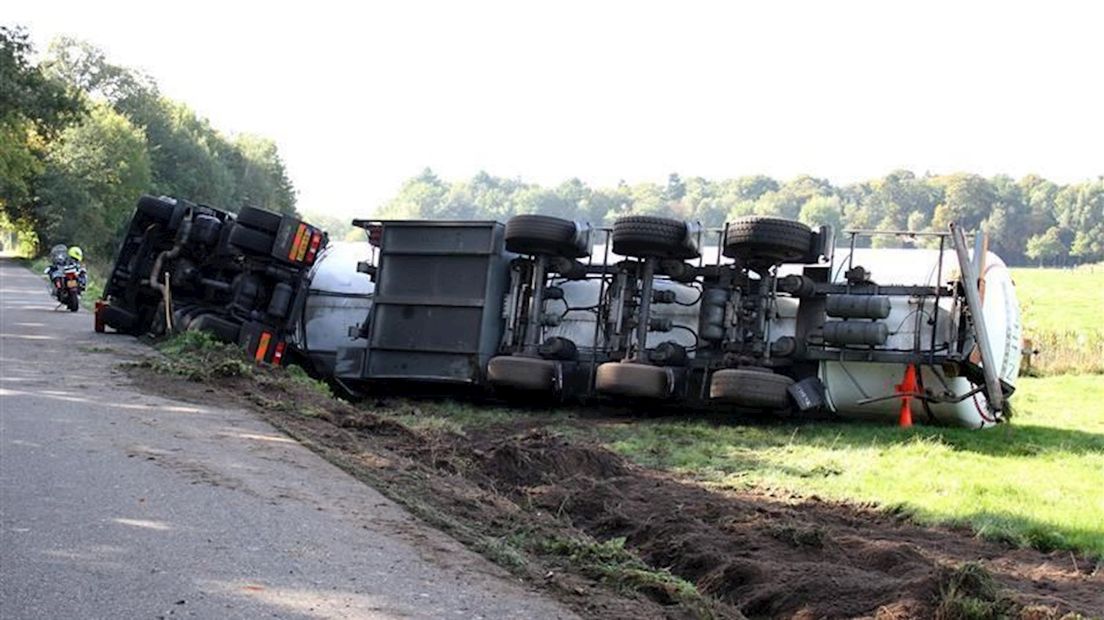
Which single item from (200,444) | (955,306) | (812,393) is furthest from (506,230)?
(200,444)

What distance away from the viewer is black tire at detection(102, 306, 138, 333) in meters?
17.9

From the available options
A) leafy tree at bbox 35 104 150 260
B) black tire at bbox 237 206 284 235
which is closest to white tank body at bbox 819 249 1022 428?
black tire at bbox 237 206 284 235

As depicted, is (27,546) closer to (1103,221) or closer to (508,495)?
(508,495)

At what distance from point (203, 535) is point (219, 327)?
10320 mm

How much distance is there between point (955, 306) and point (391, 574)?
29.9ft

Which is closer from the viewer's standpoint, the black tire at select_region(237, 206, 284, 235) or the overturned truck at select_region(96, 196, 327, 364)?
the overturned truck at select_region(96, 196, 327, 364)

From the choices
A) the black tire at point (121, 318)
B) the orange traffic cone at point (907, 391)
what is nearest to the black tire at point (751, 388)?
the orange traffic cone at point (907, 391)

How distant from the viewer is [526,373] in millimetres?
13773

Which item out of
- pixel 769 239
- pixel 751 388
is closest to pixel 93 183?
pixel 769 239

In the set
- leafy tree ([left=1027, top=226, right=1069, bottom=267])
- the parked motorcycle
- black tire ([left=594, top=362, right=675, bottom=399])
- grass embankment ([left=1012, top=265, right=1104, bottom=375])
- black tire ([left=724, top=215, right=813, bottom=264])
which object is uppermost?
leafy tree ([left=1027, top=226, right=1069, bottom=267])

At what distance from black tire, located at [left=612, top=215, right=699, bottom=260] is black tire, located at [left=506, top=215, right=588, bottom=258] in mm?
678

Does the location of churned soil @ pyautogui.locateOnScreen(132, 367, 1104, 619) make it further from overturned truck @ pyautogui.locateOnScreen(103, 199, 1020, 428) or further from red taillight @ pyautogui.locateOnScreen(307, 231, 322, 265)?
red taillight @ pyautogui.locateOnScreen(307, 231, 322, 265)

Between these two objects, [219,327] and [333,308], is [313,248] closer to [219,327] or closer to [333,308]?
[333,308]

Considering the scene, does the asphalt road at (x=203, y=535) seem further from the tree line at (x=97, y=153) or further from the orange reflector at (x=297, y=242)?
the tree line at (x=97, y=153)
